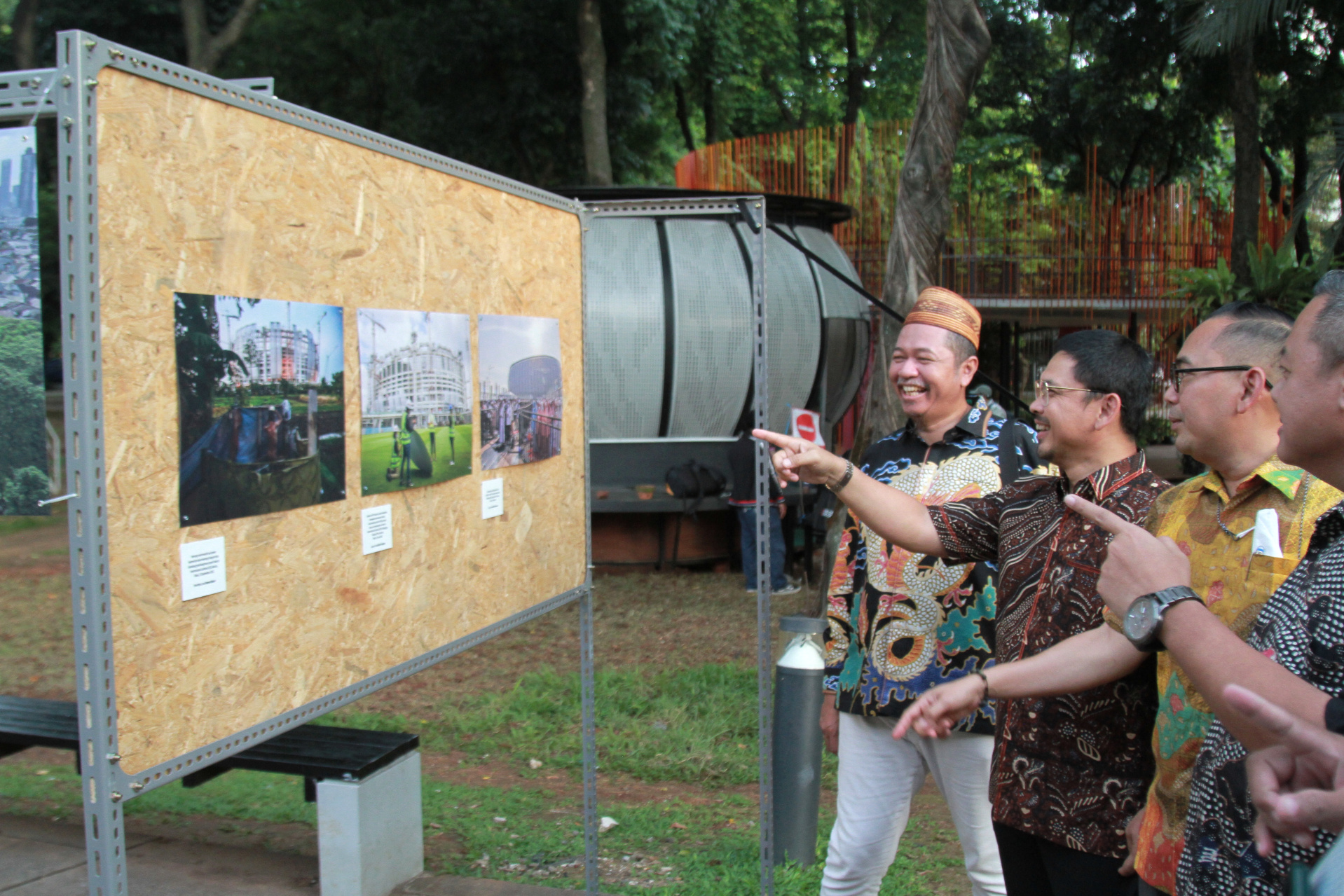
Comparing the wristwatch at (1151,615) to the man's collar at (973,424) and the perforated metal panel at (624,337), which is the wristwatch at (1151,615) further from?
the perforated metal panel at (624,337)

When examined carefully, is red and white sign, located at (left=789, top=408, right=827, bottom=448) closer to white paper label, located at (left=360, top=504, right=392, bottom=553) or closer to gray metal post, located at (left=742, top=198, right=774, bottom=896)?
gray metal post, located at (left=742, top=198, right=774, bottom=896)

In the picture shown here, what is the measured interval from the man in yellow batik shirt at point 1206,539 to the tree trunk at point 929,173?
184 inches

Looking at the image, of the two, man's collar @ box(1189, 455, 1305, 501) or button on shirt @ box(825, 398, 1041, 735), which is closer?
man's collar @ box(1189, 455, 1305, 501)

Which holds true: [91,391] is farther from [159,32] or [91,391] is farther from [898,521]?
[159,32]

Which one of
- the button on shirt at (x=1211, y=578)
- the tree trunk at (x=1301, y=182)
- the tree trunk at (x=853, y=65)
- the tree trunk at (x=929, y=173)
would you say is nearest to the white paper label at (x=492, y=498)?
the button on shirt at (x=1211, y=578)

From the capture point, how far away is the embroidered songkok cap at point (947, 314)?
3.07 m

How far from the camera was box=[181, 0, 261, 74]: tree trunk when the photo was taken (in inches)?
556

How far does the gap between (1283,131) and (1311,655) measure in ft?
59.8

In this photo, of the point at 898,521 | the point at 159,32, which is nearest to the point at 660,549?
the point at 898,521

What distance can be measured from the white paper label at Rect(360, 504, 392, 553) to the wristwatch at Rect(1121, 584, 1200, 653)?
1755 millimetres

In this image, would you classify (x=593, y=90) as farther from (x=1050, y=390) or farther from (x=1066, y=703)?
(x=1066, y=703)

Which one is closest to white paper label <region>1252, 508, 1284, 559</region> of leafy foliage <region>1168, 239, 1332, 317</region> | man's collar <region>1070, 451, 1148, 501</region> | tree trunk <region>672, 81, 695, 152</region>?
man's collar <region>1070, 451, 1148, 501</region>

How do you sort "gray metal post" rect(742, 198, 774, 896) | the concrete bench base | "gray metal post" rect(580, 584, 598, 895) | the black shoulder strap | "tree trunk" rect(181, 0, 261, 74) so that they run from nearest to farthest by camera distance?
the black shoulder strap, "gray metal post" rect(742, 198, 774, 896), the concrete bench base, "gray metal post" rect(580, 584, 598, 895), "tree trunk" rect(181, 0, 261, 74)


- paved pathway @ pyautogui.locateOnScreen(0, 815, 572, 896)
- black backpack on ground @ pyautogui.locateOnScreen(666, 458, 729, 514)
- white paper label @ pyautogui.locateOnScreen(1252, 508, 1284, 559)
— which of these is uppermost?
white paper label @ pyautogui.locateOnScreen(1252, 508, 1284, 559)
